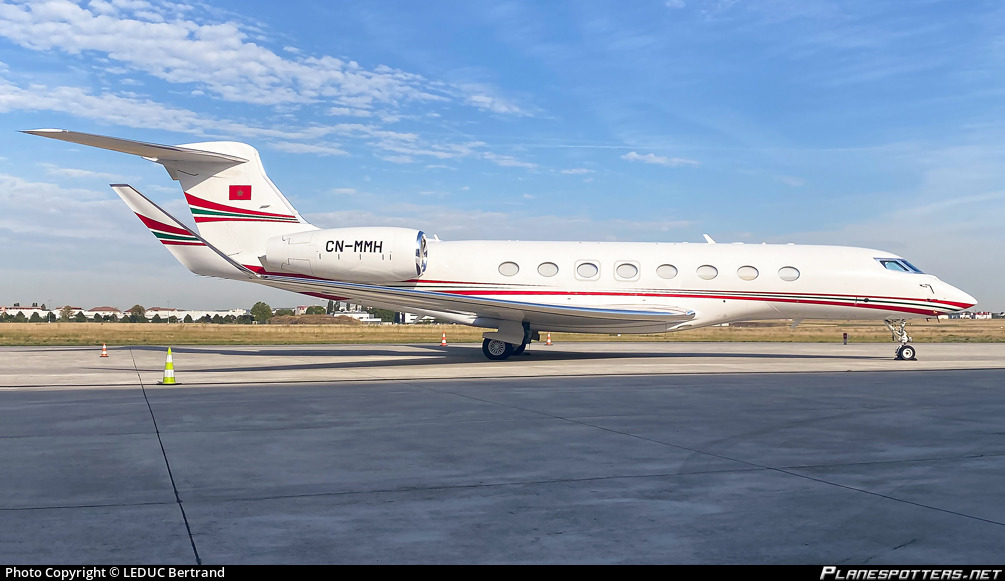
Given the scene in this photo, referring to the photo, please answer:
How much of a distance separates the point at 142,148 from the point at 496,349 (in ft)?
32.9

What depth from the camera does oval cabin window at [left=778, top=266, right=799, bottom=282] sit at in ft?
67.3

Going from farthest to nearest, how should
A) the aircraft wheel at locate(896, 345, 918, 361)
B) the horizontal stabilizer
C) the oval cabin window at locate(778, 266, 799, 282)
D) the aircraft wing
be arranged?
1. the aircraft wheel at locate(896, 345, 918, 361)
2. the oval cabin window at locate(778, 266, 799, 282)
3. the aircraft wing
4. the horizontal stabilizer

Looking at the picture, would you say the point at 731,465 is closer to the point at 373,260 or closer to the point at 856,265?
the point at 373,260

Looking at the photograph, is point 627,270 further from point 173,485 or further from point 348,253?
point 173,485

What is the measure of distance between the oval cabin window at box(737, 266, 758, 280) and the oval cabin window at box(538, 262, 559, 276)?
481cm

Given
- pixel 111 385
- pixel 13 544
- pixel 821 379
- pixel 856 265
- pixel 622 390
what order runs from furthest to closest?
1. pixel 856 265
2. pixel 821 379
3. pixel 111 385
4. pixel 622 390
5. pixel 13 544

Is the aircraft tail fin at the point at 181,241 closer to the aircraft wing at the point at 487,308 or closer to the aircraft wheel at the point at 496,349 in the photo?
the aircraft wing at the point at 487,308

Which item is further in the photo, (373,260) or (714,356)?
(714,356)

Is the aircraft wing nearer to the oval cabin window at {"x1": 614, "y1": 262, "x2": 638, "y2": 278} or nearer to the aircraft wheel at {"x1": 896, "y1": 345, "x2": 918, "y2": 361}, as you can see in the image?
the oval cabin window at {"x1": 614, "y1": 262, "x2": 638, "y2": 278}

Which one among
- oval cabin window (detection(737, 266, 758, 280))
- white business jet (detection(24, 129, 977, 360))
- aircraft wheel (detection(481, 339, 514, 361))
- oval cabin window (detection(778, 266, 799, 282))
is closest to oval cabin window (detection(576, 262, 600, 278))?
white business jet (detection(24, 129, 977, 360))

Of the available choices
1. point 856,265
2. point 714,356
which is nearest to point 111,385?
point 714,356

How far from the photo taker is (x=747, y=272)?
2050 centimetres

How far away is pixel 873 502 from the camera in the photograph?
17.4ft

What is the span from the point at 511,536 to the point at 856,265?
18934 millimetres
